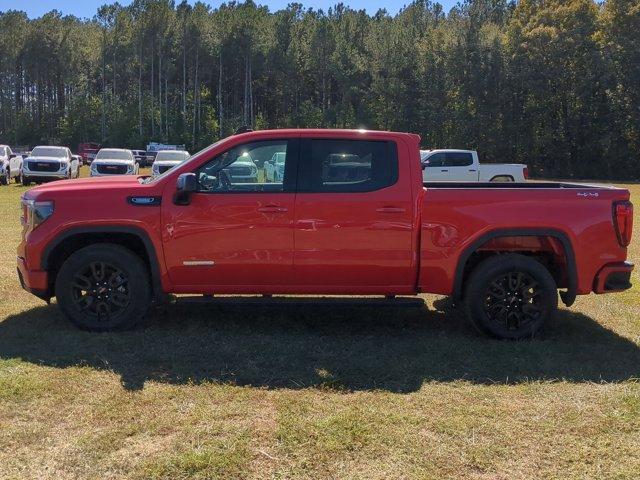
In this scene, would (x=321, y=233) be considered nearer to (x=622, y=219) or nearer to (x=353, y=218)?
(x=353, y=218)

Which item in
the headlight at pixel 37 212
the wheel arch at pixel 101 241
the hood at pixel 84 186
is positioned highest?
the hood at pixel 84 186

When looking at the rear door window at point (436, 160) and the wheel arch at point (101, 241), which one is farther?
the rear door window at point (436, 160)

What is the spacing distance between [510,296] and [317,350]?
185 cm

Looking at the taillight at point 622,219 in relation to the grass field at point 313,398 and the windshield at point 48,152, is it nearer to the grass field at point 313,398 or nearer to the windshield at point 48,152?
the grass field at point 313,398

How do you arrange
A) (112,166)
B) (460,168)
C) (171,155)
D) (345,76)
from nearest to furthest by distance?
1. (460,168)
2. (112,166)
3. (171,155)
4. (345,76)

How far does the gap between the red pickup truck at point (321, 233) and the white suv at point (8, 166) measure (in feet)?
76.2

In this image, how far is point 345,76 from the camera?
6469 centimetres

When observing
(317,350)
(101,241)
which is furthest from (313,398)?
(101,241)

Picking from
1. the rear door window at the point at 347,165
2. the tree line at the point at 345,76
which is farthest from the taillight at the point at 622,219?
the tree line at the point at 345,76

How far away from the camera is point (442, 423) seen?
411 centimetres

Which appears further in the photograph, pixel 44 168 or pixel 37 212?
pixel 44 168

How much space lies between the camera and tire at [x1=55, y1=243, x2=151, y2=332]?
5820mm

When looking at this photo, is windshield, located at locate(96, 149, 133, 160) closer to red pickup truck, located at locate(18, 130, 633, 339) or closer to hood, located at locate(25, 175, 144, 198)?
hood, located at locate(25, 175, 144, 198)

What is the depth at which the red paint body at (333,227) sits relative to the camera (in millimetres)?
5699
